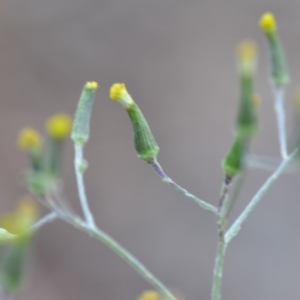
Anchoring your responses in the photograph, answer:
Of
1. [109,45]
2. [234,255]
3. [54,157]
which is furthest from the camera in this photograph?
[109,45]

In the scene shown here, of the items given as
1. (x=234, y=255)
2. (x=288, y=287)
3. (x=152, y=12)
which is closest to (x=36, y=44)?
(x=152, y=12)

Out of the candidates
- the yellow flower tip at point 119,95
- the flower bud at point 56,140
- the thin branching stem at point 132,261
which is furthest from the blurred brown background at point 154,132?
the yellow flower tip at point 119,95

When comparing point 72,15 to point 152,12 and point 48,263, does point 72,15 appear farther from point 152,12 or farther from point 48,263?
point 48,263

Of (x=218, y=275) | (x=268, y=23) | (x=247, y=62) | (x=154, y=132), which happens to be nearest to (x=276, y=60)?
(x=268, y=23)

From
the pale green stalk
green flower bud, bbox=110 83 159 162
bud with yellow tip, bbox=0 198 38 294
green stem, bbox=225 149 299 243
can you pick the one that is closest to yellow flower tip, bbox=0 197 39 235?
bud with yellow tip, bbox=0 198 38 294

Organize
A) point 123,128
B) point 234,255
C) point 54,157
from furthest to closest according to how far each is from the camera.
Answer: point 123,128
point 234,255
point 54,157

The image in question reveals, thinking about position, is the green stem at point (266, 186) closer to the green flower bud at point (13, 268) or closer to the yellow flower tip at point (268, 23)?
the yellow flower tip at point (268, 23)

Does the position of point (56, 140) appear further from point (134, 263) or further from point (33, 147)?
point (134, 263)
